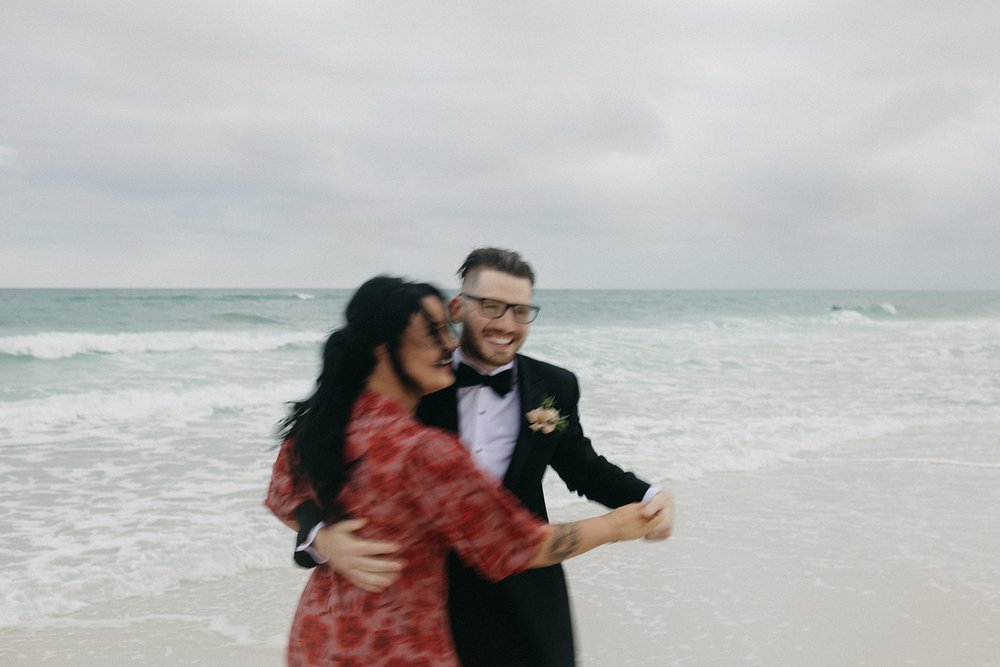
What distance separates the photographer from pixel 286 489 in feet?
Result: 6.23

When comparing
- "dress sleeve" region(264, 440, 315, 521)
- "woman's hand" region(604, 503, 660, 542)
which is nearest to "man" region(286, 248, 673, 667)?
"woman's hand" region(604, 503, 660, 542)

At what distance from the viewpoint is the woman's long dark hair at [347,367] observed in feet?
5.30

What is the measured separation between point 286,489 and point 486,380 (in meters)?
0.69

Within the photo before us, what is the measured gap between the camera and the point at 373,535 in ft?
5.29

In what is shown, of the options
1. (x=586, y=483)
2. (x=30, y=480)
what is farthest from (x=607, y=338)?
(x=586, y=483)

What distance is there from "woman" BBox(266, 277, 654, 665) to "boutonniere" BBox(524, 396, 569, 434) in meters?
0.51

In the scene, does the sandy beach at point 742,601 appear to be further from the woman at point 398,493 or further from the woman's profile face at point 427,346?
the woman's profile face at point 427,346

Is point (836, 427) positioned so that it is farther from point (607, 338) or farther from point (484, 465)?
point (607, 338)

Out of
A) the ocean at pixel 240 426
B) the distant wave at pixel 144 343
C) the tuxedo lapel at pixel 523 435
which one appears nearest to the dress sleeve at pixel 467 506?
the ocean at pixel 240 426

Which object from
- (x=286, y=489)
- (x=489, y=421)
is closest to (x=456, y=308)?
(x=489, y=421)

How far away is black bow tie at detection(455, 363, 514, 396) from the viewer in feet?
7.75

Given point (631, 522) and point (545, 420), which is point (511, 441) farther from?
point (631, 522)

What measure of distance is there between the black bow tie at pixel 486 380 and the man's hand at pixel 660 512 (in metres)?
0.56

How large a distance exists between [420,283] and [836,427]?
9.79 m
